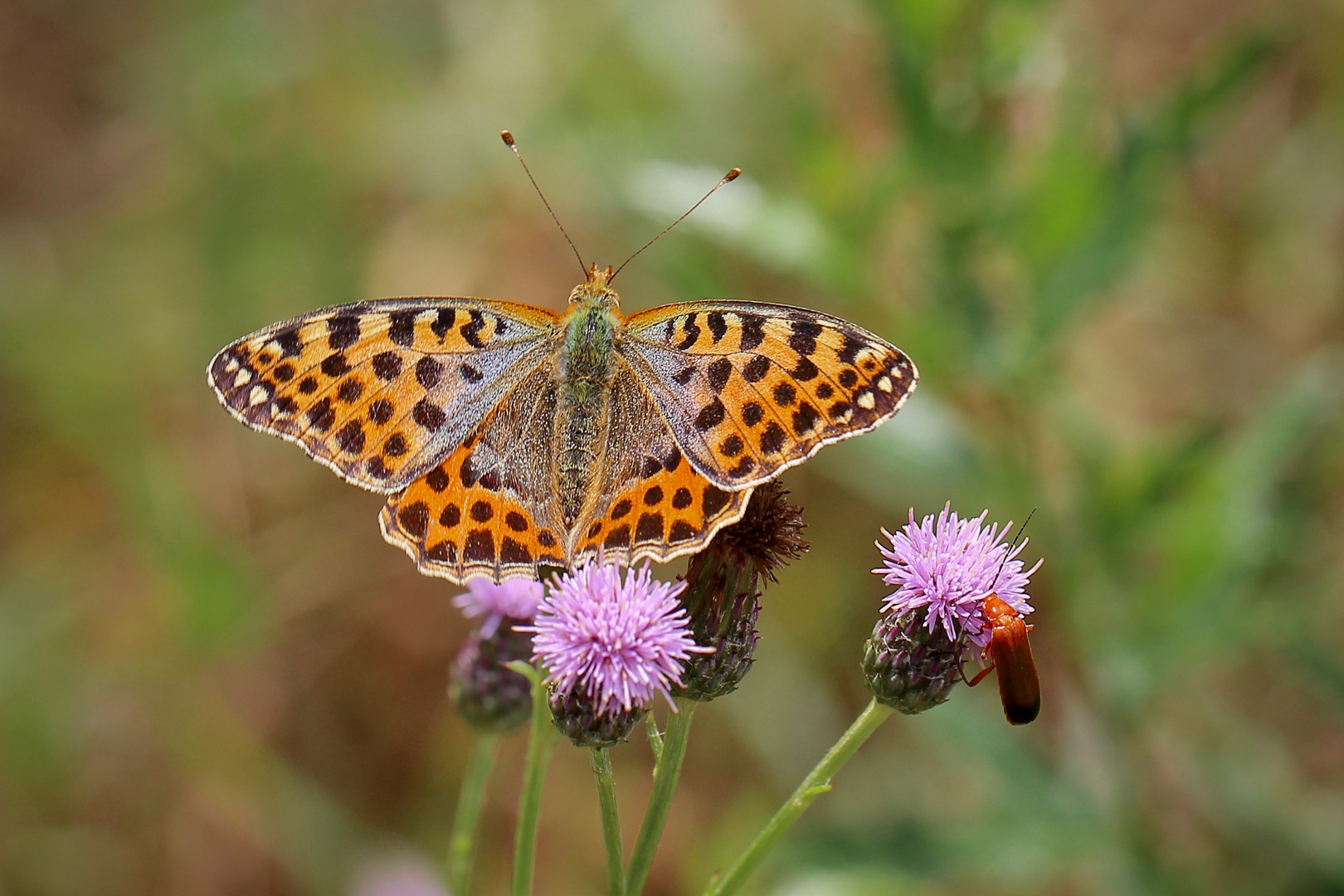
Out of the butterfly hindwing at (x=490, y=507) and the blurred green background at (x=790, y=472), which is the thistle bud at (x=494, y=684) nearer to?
the butterfly hindwing at (x=490, y=507)

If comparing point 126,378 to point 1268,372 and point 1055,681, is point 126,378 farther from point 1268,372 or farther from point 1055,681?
point 1268,372

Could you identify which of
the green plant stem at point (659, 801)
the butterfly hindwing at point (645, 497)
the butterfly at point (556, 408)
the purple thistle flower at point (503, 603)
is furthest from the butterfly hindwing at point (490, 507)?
the green plant stem at point (659, 801)

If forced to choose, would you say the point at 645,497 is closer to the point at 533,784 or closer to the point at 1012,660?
the point at 533,784

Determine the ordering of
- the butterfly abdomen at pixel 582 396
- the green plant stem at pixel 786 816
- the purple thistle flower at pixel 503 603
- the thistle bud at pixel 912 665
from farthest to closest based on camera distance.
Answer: the purple thistle flower at pixel 503 603 → the butterfly abdomen at pixel 582 396 → the thistle bud at pixel 912 665 → the green plant stem at pixel 786 816

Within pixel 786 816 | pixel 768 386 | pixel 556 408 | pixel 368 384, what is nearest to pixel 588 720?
pixel 786 816

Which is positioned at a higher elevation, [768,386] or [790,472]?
[790,472]

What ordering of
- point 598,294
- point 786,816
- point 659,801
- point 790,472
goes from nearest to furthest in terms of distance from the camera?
point 786,816, point 659,801, point 598,294, point 790,472
